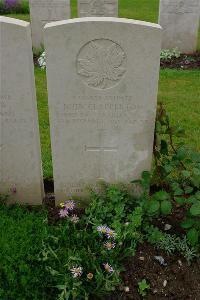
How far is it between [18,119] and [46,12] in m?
6.02

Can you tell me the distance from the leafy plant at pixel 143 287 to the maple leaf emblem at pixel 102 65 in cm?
149

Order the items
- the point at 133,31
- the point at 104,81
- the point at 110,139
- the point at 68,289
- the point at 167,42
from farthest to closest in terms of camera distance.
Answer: the point at 167,42, the point at 110,139, the point at 104,81, the point at 133,31, the point at 68,289

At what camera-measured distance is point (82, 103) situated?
10.3ft

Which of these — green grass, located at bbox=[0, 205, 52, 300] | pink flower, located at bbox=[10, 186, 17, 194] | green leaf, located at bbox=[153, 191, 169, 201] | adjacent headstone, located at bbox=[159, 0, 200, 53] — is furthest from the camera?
adjacent headstone, located at bbox=[159, 0, 200, 53]

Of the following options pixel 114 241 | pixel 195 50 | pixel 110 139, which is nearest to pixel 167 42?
pixel 195 50

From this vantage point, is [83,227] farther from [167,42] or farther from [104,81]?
[167,42]

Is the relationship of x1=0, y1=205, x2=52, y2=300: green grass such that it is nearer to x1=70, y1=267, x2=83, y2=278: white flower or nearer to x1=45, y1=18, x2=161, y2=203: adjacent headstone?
x1=70, y1=267, x2=83, y2=278: white flower

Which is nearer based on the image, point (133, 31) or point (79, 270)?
point (79, 270)

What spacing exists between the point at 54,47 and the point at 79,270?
1.60m

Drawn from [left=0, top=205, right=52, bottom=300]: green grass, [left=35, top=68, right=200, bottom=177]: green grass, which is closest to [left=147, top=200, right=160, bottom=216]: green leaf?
[left=0, top=205, right=52, bottom=300]: green grass

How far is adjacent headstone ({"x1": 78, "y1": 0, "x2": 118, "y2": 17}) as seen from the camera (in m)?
8.20

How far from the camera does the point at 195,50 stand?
8875mm

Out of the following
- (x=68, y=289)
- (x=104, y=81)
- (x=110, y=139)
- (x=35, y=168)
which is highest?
(x=104, y=81)

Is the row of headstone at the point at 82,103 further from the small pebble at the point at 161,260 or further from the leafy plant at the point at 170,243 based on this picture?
the small pebble at the point at 161,260
